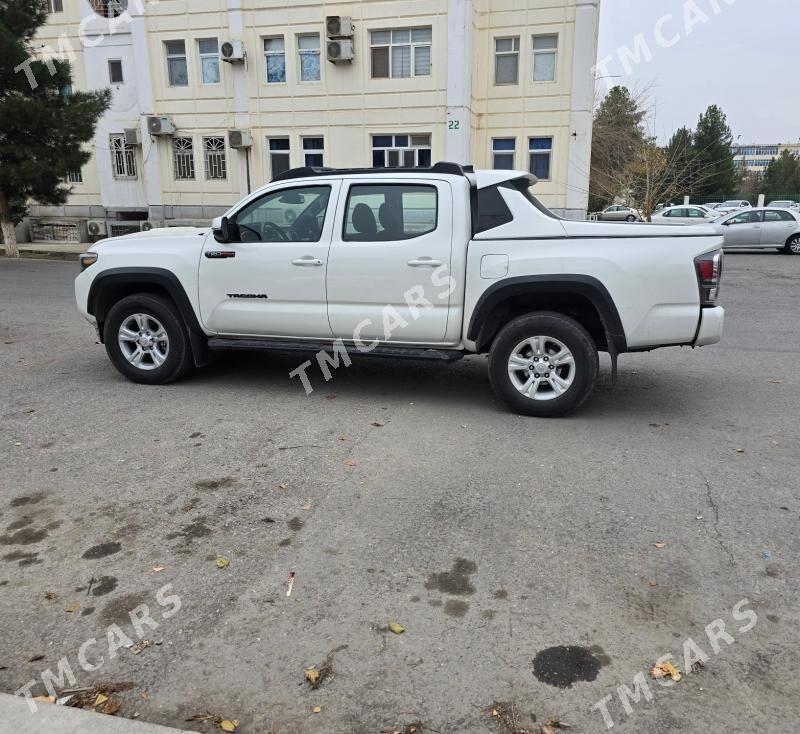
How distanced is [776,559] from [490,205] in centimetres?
340

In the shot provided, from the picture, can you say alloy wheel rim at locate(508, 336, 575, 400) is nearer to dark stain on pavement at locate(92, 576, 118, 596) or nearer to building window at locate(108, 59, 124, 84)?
dark stain on pavement at locate(92, 576, 118, 596)

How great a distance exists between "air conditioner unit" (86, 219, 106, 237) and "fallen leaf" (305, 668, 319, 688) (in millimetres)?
27833

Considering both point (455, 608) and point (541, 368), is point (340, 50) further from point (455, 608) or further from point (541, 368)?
point (455, 608)

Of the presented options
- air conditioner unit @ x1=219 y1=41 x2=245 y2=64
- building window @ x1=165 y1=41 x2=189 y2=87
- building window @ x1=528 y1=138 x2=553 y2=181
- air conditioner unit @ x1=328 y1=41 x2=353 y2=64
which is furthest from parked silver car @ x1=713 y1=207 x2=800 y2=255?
building window @ x1=165 y1=41 x2=189 y2=87

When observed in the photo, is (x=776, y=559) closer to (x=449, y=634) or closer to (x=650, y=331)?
(x=449, y=634)

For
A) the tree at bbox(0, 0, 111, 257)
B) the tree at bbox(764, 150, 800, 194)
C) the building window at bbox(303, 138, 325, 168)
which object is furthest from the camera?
the tree at bbox(764, 150, 800, 194)

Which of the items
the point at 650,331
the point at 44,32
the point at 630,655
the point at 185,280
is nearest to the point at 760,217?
the point at 650,331

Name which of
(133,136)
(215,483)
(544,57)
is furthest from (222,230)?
(133,136)

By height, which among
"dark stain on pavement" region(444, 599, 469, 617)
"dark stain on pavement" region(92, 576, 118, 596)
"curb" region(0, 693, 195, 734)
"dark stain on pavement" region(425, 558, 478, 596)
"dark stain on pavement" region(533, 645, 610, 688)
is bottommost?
"dark stain on pavement" region(533, 645, 610, 688)

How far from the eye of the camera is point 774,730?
7.86 feet

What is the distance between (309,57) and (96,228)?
10779 millimetres

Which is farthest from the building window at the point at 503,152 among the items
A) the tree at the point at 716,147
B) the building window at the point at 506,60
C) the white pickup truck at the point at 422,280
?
the tree at the point at 716,147

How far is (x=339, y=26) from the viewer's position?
78.1ft

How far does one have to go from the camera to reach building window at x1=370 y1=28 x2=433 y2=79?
24031mm
